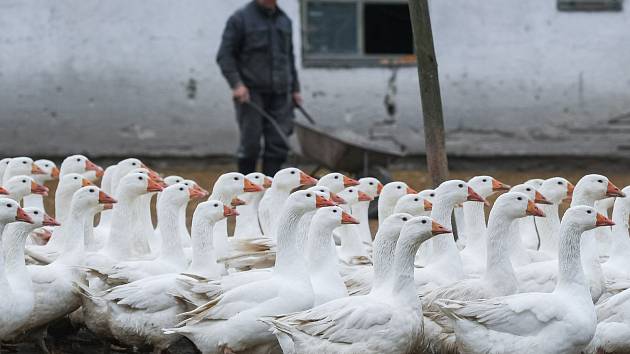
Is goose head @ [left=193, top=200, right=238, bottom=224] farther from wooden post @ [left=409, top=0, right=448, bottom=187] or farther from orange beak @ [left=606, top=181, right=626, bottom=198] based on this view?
orange beak @ [left=606, top=181, right=626, bottom=198]

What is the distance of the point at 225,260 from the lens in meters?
9.27

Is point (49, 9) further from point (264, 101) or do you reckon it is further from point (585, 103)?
point (585, 103)

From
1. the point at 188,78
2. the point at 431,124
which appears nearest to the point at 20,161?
the point at 431,124

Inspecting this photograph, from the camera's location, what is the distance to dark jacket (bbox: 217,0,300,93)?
14.0m

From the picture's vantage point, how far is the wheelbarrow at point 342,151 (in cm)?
1308

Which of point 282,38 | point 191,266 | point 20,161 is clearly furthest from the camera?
point 282,38

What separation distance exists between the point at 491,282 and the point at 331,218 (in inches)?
42.5

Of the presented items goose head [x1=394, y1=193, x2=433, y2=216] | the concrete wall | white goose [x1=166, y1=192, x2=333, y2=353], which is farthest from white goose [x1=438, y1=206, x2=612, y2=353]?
the concrete wall

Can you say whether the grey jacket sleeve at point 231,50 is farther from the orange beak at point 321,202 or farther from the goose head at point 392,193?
the orange beak at point 321,202

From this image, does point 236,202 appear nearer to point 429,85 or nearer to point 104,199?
point 104,199

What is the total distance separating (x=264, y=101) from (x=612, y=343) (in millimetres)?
7053

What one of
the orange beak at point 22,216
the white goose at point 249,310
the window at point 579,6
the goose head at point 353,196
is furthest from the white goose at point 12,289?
the window at point 579,6

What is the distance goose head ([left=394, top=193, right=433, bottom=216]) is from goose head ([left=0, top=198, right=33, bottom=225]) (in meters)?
2.65

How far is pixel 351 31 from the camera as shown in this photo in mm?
17188
